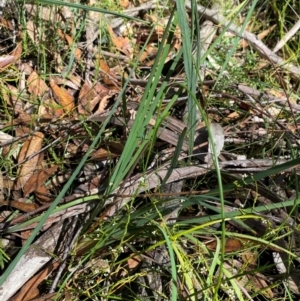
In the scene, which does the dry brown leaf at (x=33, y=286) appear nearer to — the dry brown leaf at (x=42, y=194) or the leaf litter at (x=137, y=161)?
the leaf litter at (x=137, y=161)

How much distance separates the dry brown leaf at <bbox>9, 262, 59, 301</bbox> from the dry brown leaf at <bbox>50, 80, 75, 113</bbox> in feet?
2.09

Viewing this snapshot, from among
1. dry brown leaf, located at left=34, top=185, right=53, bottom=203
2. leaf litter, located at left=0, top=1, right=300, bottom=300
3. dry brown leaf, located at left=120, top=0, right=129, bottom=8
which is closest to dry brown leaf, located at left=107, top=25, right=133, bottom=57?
leaf litter, located at left=0, top=1, right=300, bottom=300

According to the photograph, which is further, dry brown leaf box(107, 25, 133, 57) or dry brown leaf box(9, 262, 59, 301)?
dry brown leaf box(107, 25, 133, 57)

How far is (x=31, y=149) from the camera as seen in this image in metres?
1.82

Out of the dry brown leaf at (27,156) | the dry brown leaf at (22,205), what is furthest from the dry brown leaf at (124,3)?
the dry brown leaf at (22,205)

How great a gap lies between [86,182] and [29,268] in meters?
0.36

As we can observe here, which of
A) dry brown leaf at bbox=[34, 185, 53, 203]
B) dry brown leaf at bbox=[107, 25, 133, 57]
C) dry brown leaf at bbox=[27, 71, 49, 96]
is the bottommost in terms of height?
dry brown leaf at bbox=[34, 185, 53, 203]

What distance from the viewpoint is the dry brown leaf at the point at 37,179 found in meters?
1.73

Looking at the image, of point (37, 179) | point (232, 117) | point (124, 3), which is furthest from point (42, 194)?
point (124, 3)

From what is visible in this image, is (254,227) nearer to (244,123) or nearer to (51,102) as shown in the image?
(244,123)

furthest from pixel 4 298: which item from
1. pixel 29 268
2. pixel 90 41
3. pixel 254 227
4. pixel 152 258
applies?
pixel 90 41

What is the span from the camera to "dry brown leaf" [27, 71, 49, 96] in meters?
2.01

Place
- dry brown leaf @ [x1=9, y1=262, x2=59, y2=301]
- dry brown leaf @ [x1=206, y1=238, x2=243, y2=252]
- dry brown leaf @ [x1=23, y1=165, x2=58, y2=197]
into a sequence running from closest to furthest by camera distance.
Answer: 1. dry brown leaf @ [x1=9, y1=262, x2=59, y2=301]
2. dry brown leaf @ [x1=206, y1=238, x2=243, y2=252]
3. dry brown leaf @ [x1=23, y1=165, x2=58, y2=197]

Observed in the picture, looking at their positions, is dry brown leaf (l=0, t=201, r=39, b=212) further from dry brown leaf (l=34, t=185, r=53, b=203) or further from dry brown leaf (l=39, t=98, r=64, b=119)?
dry brown leaf (l=39, t=98, r=64, b=119)
